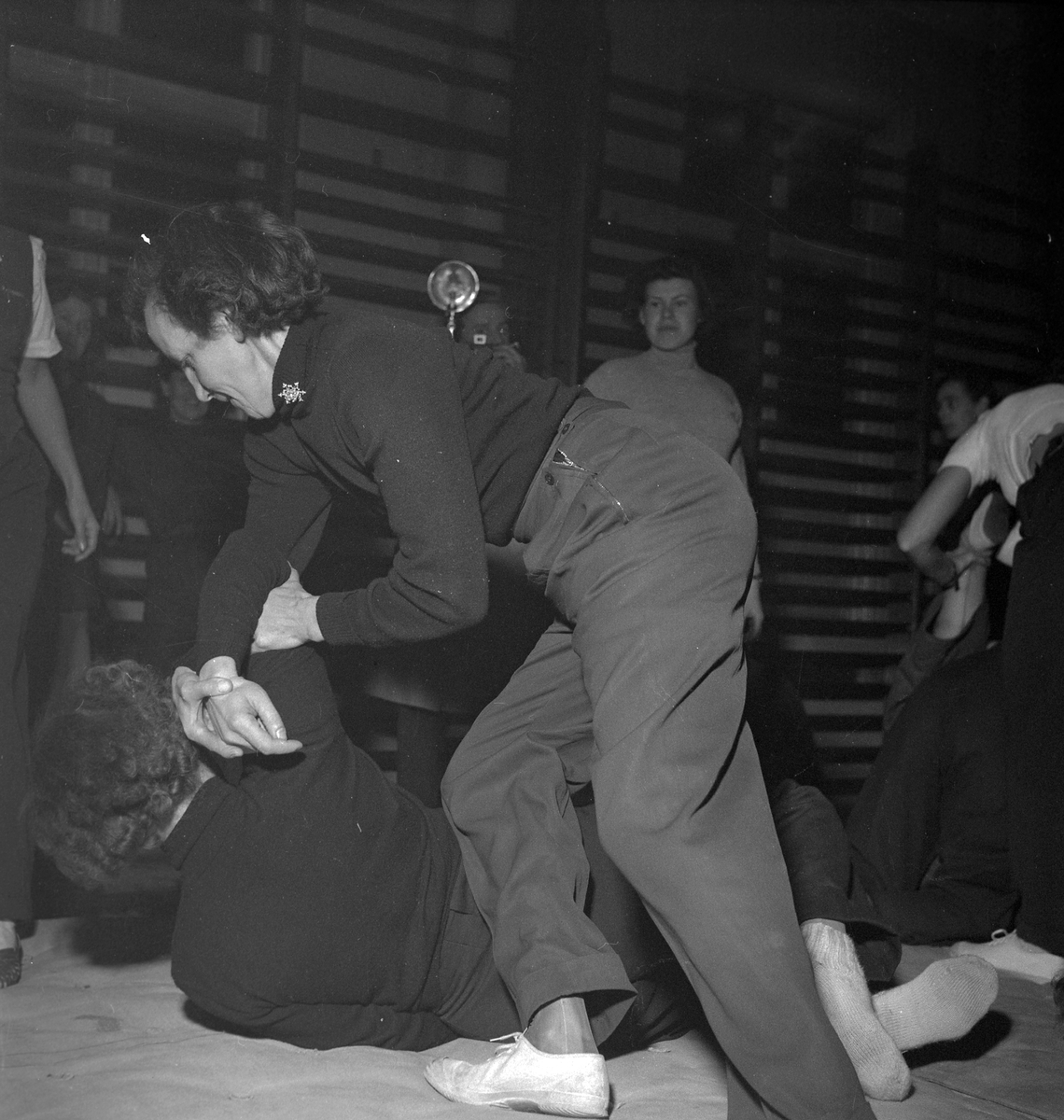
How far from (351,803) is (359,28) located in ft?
6.74

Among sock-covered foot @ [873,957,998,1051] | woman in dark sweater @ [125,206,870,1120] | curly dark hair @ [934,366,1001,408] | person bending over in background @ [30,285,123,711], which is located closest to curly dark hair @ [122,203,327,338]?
woman in dark sweater @ [125,206,870,1120]

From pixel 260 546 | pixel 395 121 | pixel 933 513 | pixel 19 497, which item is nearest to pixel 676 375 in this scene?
pixel 933 513

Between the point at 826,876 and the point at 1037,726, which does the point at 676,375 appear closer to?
the point at 1037,726

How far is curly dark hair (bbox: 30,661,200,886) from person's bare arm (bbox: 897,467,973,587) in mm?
1819

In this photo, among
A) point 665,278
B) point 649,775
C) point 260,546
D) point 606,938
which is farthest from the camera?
point 665,278

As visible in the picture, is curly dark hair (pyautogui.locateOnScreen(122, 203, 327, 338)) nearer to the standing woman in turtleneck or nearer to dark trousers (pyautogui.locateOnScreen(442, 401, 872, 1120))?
dark trousers (pyautogui.locateOnScreen(442, 401, 872, 1120))

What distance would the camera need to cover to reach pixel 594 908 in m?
1.42

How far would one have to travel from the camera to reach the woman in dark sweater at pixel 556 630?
109 cm

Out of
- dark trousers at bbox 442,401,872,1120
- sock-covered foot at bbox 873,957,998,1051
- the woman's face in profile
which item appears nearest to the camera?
dark trousers at bbox 442,401,872,1120

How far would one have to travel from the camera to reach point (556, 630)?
153 centimetres

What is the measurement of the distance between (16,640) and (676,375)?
1462 millimetres

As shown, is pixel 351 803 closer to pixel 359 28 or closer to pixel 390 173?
pixel 390 173

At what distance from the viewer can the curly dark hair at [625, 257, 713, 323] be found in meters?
2.61

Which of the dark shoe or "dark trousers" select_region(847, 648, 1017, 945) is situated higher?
"dark trousers" select_region(847, 648, 1017, 945)
